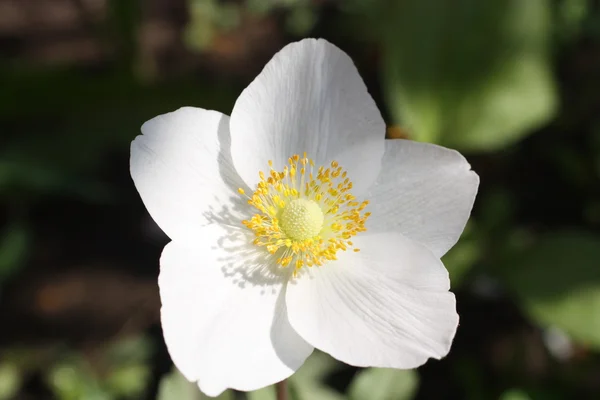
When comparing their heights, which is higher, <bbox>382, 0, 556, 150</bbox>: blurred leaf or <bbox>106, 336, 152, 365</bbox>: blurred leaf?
<bbox>382, 0, 556, 150</bbox>: blurred leaf

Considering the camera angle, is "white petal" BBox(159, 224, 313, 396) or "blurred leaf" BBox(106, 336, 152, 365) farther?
"blurred leaf" BBox(106, 336, 152, 365)

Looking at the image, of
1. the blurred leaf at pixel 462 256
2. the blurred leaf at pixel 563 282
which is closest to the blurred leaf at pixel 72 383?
the blurred leaf at pixel 462 256

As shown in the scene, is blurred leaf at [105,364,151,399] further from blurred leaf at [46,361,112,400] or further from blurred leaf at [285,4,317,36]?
blurred leaf at [285,4,317,36]

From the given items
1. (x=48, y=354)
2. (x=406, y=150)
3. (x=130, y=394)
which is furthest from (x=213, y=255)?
(x=48, y=354)

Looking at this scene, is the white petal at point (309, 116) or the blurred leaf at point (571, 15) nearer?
the white petal at point (309, 116)

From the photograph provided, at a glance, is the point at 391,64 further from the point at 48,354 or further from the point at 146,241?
the point at 48,354

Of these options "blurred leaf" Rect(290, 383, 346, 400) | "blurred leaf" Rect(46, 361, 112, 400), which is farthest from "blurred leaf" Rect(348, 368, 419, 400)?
"blurred leaf" Rect(46, 361, 112, 400)

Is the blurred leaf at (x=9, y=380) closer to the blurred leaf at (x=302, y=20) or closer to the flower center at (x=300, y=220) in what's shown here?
the flower center at (x=300, y=220)
